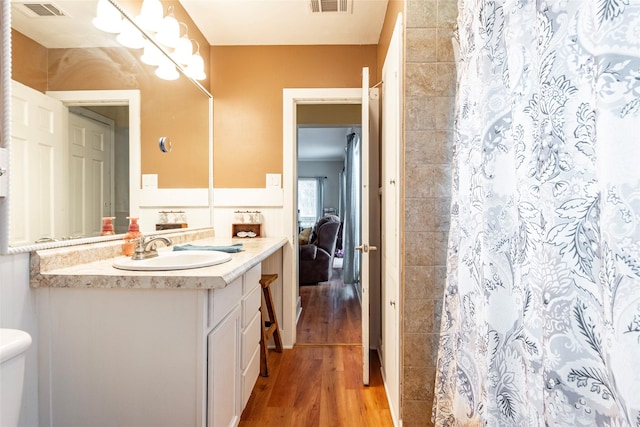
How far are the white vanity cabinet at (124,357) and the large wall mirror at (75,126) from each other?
30cm

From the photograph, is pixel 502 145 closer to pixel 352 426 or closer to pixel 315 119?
pixel 352 426

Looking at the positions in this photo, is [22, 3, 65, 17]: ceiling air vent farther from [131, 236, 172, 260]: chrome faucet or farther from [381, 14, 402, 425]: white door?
[381, 14, 402, 425]: white door

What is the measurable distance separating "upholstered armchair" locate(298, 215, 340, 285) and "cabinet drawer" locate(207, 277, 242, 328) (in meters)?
3.14

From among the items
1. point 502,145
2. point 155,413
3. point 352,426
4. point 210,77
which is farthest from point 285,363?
point 210,77

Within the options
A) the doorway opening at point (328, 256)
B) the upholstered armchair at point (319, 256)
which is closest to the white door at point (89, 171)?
the doorway opening at point (328, 256)

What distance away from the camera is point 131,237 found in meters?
1.68

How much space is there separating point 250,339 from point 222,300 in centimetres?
54

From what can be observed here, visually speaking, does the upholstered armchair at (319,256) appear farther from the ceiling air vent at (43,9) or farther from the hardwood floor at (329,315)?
the ceiling air vent at (43,9)

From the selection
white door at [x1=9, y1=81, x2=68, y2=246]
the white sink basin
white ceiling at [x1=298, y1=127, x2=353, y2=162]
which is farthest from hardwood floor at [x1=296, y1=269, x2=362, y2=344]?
white ceiling at [x1=298, y1=127, x2=353, y2=162]

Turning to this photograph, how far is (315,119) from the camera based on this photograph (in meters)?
3.67

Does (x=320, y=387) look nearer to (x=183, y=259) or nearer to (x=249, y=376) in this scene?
(x=249, y=376)

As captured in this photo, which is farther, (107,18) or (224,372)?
(107,18)

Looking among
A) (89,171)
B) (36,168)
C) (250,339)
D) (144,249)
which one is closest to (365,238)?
(250,339)

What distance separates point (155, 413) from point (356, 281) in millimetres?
3542
